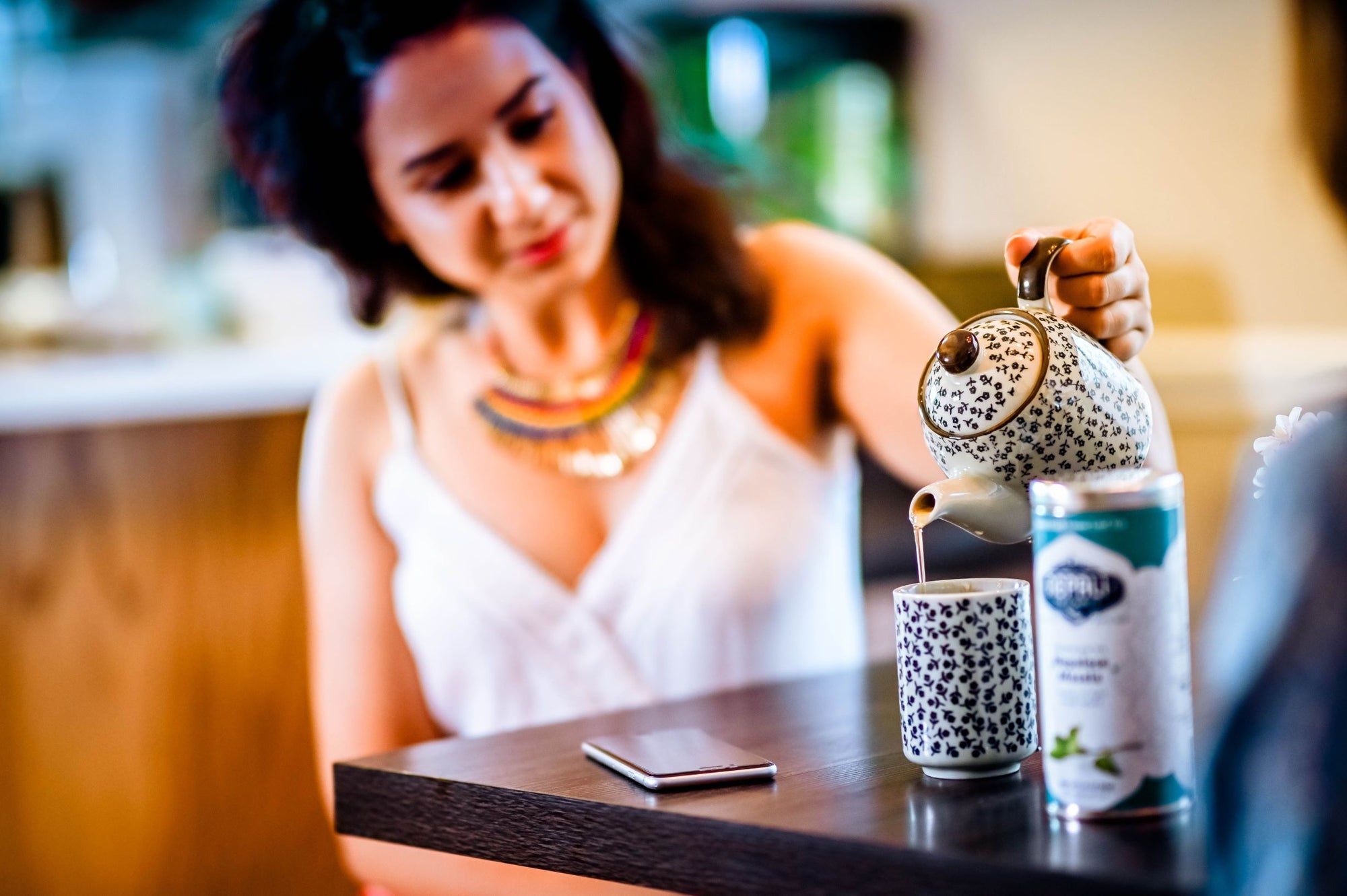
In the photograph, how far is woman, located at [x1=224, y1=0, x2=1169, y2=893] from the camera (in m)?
1.31

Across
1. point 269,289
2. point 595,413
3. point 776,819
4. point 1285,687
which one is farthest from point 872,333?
point 269,289

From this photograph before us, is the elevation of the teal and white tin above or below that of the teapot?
below

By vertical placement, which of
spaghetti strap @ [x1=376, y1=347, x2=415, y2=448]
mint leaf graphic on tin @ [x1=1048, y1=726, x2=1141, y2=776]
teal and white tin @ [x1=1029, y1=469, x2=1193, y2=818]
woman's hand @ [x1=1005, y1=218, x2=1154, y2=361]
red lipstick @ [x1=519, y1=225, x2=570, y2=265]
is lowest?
mint leaf graphic on tin @ [x1=1048, y1=726, x2=1141, y2=776]

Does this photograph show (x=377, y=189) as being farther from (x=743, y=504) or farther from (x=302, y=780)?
(x=302, y=780)

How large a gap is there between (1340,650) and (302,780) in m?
1.95

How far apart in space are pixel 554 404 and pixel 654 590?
229 mm

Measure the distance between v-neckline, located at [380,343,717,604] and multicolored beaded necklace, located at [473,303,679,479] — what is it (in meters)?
0.02

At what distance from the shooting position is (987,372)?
0.71 metres

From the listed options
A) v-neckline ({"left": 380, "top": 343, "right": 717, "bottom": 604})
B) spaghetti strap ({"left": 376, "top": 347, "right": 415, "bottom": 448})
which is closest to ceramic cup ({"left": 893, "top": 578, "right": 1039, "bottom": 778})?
v-neckline ({"left": 380, "top": 343, "right": 717, "bottom": 604})

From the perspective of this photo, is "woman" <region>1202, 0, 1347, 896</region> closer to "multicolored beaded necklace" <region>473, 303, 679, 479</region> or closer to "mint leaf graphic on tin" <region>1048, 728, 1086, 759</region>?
"mint leaf graphic on tin" <region>1048, 728, 1086, 759</region>

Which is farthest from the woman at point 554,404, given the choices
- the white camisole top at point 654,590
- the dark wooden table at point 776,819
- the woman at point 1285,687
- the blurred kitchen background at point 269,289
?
the woman at point 1285,687

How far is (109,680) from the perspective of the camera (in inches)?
81.2

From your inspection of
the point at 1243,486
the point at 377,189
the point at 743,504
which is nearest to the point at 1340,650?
the point at 1243,486

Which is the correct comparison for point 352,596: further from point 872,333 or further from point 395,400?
point 872,333
